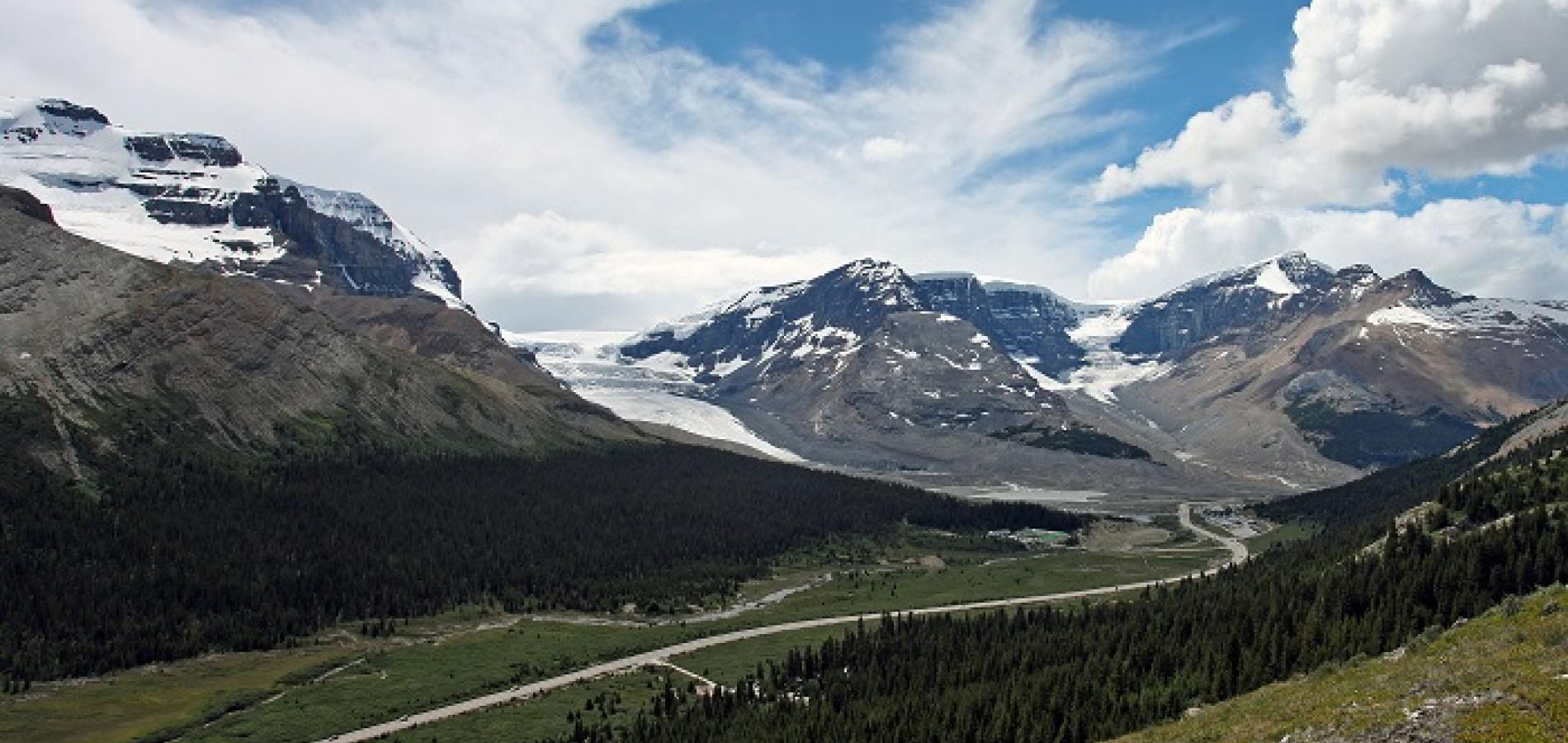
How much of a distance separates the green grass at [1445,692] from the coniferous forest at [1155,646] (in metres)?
10.6

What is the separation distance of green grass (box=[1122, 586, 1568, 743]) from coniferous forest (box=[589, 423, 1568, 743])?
34.8ft

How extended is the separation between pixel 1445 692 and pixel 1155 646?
58212 millimetres

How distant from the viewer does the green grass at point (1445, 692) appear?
4378 cm

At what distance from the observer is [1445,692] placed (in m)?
50.3

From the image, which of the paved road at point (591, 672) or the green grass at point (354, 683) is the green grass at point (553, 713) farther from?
the paved road at point (591, 672)

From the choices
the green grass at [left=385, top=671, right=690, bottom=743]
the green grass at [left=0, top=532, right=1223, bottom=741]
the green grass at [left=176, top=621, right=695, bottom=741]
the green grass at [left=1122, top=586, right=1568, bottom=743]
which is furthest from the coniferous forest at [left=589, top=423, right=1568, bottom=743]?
the green grass at [left=176, top=621, right=695, bottom=741]

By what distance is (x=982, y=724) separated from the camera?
95.7m

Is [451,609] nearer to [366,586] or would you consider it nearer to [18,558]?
[366,586]

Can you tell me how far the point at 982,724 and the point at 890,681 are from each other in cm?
2863

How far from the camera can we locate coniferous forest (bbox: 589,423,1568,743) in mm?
88688

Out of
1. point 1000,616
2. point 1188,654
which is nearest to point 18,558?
point 1000,616

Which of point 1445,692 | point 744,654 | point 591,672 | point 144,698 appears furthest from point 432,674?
point 1445,692

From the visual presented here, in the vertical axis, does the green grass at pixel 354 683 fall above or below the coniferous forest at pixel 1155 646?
below

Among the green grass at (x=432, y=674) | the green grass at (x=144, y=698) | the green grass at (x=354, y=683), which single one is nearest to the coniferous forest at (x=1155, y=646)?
the green grass at (x=354, y=683)
